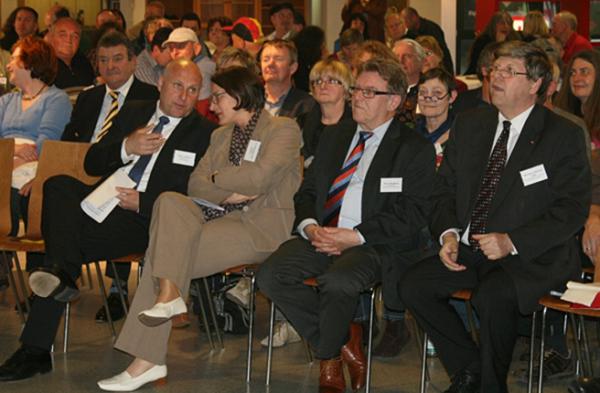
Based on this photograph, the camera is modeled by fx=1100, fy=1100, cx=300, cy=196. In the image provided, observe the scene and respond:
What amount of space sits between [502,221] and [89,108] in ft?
8.59

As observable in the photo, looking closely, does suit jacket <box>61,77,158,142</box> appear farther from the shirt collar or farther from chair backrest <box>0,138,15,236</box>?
the shirt collar

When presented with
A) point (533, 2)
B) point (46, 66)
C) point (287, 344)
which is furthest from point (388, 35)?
point (287, 344)

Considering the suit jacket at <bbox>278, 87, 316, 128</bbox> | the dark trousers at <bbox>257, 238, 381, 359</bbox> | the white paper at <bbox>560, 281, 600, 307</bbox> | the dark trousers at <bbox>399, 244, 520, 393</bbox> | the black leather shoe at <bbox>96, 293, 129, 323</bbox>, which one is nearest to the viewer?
the white paper at <bbox>560, 281, 600, 307</bbox>

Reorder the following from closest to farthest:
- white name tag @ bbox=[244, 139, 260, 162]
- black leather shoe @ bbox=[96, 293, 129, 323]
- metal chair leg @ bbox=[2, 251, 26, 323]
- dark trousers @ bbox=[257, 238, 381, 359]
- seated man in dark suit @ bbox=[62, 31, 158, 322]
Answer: dark trousers @ bbox=[257, 238, 381, 359] < white name tag @ bbox=[244, 139, 260, 162] < metal chair leg @ bbox=[2, 251, 26, 323] < black leather shoe @ bbox=[96, 293, 129, 323] < seated man in dark suit @ bbox=[62, 31, 158, 322]

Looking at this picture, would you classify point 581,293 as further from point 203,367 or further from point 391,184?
point 203,367

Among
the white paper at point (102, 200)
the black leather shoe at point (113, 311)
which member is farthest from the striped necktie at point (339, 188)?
the black leather shoe at point (113, 311)

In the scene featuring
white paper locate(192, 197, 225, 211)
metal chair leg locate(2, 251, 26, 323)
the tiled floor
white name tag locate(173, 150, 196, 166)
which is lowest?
the tiled floor

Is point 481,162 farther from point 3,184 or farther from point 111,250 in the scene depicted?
point 3,184

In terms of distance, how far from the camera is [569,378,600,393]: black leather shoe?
4.29 metres

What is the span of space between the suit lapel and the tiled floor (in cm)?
87

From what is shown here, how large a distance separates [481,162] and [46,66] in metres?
2.83

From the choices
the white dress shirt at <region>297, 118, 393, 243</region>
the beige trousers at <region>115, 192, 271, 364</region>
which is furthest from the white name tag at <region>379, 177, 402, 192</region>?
the beige trousers at <region>115, 192, 271, 364</region>

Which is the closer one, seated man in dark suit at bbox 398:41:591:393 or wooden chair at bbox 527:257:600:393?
wooden chair at bbox 527:257:600:393

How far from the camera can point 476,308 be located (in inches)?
166
